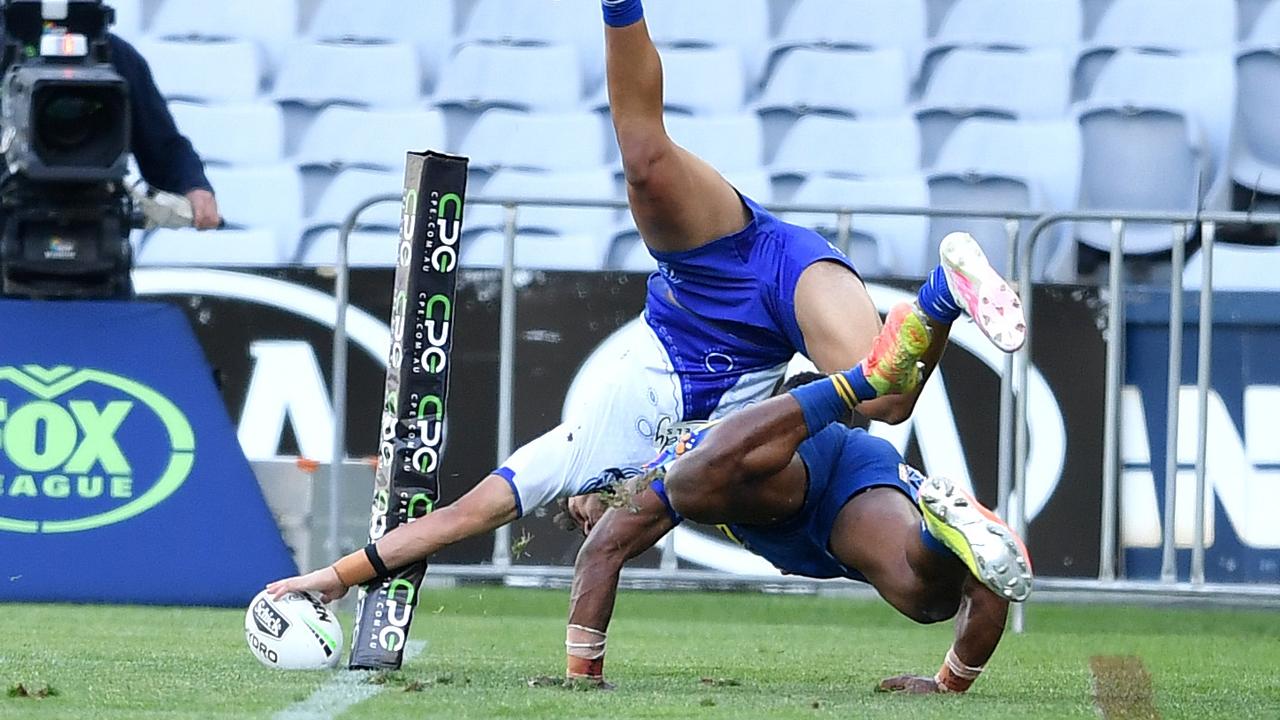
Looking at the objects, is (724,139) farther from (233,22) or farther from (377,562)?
(377,562)

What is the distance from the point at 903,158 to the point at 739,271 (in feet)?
16.9

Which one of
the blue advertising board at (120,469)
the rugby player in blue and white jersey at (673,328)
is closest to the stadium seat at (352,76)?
the blue advertising board at (120,469)

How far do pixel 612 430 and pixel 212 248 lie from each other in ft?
16.0

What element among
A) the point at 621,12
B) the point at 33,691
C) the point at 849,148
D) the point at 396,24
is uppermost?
the point at 621,12

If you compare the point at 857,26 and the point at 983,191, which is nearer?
the point at 983,191

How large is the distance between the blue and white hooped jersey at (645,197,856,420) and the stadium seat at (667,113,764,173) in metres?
4.88

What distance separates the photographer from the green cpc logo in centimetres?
721

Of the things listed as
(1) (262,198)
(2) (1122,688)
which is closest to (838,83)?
(1) (262,198)

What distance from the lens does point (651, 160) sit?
4902mm

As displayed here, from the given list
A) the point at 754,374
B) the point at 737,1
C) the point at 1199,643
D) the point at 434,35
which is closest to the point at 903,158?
the point at 737,1

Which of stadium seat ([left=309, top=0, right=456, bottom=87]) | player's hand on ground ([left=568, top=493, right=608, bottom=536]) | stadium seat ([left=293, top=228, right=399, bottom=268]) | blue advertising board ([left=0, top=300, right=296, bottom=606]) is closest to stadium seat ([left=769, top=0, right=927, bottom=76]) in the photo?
stadium seat ([left=309, top=0, right=456, bottom=87])

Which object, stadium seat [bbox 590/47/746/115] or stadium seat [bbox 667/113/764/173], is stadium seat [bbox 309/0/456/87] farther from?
stadium seat [bbox 667/113/764/173]

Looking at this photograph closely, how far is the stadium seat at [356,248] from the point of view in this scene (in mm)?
9297

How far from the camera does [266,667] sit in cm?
503
